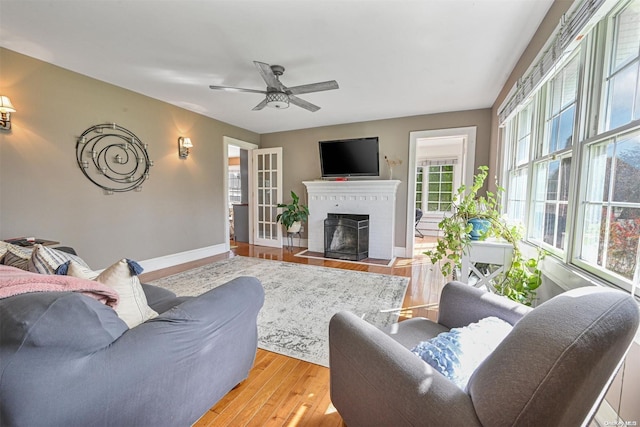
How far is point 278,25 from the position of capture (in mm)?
2115

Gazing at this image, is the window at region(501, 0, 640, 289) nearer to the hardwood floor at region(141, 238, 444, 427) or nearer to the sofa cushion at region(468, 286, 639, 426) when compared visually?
the sofa cushion at region(468, 286, 639, 426)

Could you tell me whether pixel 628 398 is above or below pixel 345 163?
below

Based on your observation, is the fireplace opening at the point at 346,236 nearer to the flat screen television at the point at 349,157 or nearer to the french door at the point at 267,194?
the flat screen television at the point at 349,157

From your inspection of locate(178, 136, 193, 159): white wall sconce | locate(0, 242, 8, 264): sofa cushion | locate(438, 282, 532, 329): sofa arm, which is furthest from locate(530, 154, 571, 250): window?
locate(178, 136, 193, 159): white wall sconce

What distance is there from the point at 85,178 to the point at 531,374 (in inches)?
166

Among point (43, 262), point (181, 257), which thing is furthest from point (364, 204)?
point (43, 262)

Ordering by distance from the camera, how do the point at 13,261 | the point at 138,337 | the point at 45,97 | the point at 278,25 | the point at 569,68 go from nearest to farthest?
the point at 138,337 < the point at 13,261 < the point at 569,68 < the point at 278,25 < the point at 45,97

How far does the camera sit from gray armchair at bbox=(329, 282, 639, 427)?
20.8 inches

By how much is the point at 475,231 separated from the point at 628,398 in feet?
4.26

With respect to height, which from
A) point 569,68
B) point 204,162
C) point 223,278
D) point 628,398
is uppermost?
point 569,68

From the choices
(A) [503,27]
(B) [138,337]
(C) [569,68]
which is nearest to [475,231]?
(C) [569,68]

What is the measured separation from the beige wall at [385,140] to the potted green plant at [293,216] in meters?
0.38

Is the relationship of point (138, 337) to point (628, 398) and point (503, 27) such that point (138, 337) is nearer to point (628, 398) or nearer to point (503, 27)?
point (628, 398)

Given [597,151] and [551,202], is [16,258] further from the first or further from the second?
[551,202]
